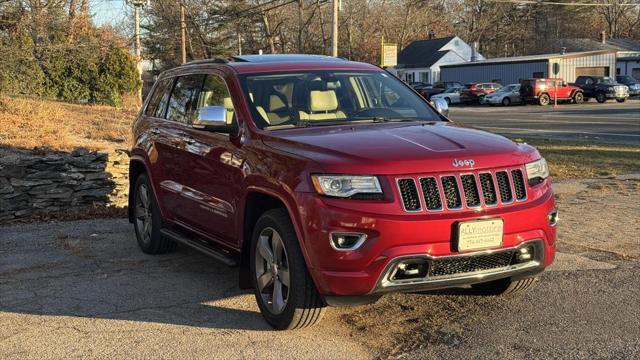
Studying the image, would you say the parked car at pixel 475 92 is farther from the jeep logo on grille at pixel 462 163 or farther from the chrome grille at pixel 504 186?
the jeep logo on grille at pixel 462 163

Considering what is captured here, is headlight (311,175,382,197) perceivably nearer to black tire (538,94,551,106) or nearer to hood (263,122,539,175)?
hood (263,122,539,175)

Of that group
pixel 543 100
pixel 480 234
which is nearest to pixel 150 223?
pixel 480 234

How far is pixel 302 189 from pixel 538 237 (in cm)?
159

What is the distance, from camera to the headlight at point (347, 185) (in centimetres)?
416

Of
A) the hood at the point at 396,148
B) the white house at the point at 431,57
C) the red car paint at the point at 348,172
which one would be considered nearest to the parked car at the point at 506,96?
the white house at the point at 431,57

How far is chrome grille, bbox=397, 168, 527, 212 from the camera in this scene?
4.17 metres

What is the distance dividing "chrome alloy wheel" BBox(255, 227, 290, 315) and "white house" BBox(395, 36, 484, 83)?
70.0m

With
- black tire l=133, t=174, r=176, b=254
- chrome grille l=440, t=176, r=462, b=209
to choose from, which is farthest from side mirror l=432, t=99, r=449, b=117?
black tire l=133, t=174, r=176, b=254

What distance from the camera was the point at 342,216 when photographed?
4.11 metres

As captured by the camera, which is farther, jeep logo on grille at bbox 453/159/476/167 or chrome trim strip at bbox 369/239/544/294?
jeep logo on grille at bbox 453/159/476/167

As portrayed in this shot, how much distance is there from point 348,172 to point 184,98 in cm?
289

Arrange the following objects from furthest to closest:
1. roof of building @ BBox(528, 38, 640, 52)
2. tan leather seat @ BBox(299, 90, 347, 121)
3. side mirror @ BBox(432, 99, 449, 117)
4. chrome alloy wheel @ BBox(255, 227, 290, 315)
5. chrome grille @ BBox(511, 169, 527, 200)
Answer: roof of building @ BBox(528, 38, 640, 52), side mirror @ BBox(432, 99, 449, 117), tan leather seat @ BBox(299, 90, 347, 121), chrome alloy wheel @ BBox(255, 227, 290, 315), chrome grille @ BBox(511, 169, 527, 200)

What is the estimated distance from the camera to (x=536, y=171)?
4.73m

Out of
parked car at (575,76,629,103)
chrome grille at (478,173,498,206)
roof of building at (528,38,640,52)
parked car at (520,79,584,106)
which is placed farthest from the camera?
roof of building at (528,38,640,52)
